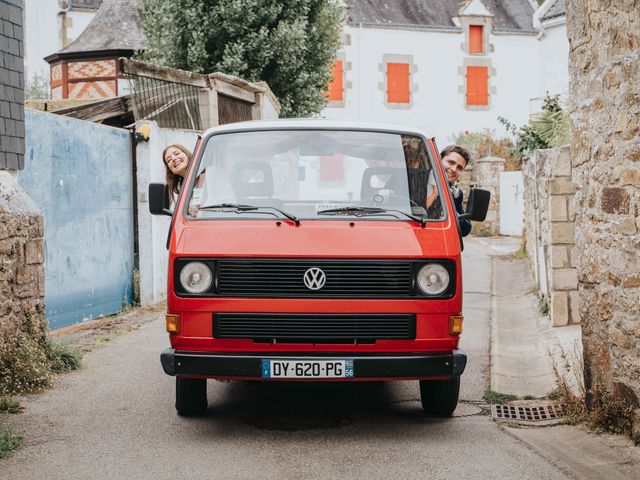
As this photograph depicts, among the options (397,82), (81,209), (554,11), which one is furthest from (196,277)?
(397,82)

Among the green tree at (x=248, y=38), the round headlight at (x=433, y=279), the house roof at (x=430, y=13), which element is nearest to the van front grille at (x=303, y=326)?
the round headlight at (x=433, y=279)

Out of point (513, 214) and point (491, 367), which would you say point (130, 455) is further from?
point (513, 214)

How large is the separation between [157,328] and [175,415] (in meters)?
4.06

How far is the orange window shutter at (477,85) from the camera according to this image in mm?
38156

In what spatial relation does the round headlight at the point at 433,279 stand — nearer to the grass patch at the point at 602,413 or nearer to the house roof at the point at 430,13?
the grass patch at the point at 602,413

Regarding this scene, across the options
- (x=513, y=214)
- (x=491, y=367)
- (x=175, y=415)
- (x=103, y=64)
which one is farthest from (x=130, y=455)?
(x=103, y=64)

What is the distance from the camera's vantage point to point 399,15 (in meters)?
37.4

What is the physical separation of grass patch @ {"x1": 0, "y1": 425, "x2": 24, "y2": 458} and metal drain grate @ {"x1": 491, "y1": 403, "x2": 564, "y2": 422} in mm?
3222

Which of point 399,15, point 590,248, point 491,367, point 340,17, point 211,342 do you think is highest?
point 399,15

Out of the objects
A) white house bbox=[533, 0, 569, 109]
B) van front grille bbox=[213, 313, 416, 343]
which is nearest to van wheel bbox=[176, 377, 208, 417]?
van front grille bbox=[213, 313, 416, 343]

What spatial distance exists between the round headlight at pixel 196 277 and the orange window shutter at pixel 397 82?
104 ft

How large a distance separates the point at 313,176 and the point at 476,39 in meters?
33.1

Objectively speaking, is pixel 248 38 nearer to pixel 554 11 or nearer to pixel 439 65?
pixel 554 11

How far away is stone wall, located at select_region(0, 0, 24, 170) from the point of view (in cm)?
870
